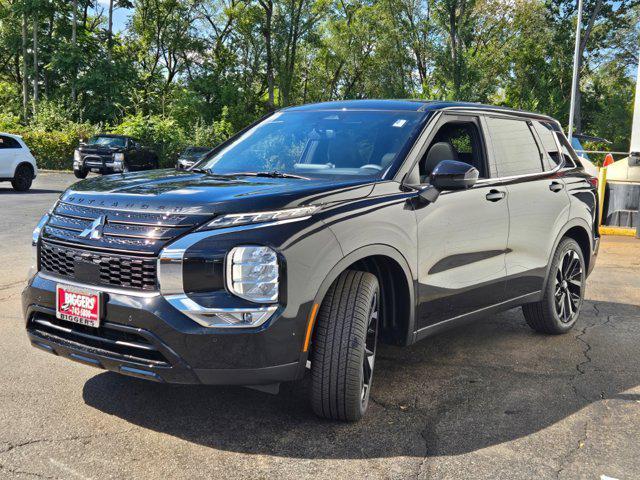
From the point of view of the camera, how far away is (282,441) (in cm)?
353

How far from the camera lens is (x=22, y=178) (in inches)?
743

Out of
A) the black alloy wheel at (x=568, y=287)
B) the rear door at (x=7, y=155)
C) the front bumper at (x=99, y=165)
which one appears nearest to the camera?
the black alloy wheel at (x=568, y=287)

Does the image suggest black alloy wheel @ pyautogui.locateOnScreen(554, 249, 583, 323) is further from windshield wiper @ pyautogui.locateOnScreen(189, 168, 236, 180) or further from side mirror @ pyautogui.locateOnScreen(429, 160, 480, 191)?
windshield wiper @ pyautogui.locateOnScreen(189, 168, 236, 180)

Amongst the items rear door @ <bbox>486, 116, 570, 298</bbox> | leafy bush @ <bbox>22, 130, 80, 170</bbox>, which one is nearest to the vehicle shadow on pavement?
rear door @ <bbox>486, 116, 570, 298</bbox>

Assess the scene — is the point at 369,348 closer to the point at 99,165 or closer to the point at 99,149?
the point at 99,165

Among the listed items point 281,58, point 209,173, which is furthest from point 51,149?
point 209,173

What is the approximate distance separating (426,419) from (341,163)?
159 centimetres

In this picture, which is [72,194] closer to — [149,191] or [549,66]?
[149,191]

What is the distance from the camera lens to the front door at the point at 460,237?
4.16 metres

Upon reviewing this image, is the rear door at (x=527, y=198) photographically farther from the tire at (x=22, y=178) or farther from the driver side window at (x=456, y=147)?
the tire at (x=22, y=178)

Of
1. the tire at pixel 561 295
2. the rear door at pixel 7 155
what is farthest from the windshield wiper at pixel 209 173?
the rear door at pixel 7 155

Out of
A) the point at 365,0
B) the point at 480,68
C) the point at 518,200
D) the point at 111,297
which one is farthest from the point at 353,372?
the point at 365,0

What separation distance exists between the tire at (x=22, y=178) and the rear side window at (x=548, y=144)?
16051 millimetres

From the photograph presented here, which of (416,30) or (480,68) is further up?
(416,30)
